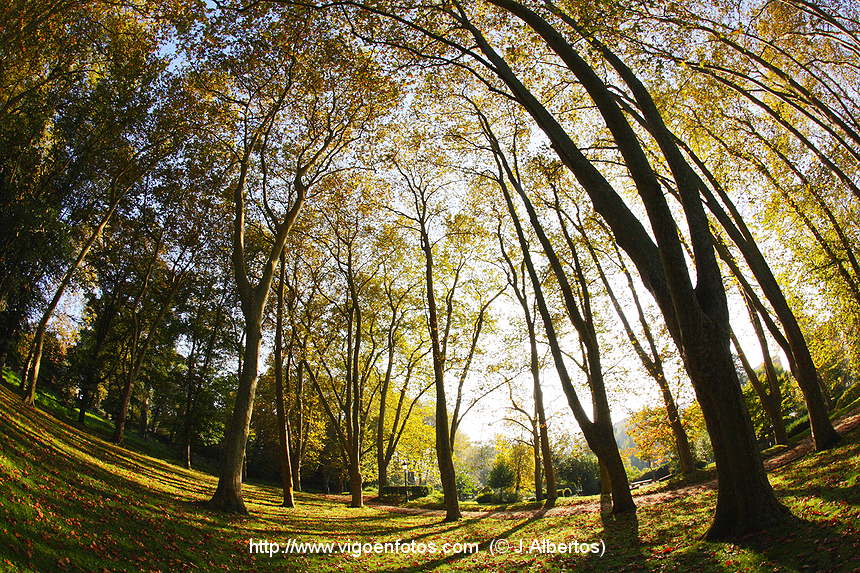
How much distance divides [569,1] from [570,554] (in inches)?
456

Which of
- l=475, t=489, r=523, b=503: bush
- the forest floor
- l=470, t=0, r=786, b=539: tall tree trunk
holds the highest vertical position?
l=470, t=0, r=786, b=539: tall tree trunk

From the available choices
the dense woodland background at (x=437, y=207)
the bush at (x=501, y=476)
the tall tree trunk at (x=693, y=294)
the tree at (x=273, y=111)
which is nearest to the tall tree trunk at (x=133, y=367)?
the dense woodland background at (x=437, y=207)

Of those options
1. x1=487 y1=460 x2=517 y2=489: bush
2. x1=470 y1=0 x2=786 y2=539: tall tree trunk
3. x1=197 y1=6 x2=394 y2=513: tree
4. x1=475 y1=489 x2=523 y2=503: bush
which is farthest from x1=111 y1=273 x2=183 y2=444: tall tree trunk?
x1=487 y1=460 x2=517 y2=489: bush

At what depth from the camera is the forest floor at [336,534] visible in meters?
4.84

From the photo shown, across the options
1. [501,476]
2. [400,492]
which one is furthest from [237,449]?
[501,476]

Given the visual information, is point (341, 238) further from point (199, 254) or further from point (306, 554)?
point (306, 554)

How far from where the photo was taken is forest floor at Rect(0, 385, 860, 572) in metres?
4.84

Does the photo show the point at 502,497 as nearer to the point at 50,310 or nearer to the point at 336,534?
the point at 336,534

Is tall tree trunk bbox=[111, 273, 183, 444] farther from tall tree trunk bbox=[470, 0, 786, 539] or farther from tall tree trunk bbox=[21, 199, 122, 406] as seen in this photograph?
tall tree trunk bbox=[470, 0, 786, 539]

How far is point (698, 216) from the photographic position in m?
6.30

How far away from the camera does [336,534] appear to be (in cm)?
1155

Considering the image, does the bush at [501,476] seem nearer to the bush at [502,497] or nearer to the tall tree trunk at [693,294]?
the bush at [502,497]

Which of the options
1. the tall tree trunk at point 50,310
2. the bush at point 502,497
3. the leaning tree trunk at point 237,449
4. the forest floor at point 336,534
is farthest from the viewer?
the bush at point 502,497

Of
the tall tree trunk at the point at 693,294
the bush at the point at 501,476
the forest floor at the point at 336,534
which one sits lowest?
the bush at the point at 501,476
